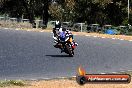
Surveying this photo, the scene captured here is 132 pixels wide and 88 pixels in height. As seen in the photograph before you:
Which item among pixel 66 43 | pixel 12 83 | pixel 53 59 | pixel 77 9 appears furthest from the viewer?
pixel 77 9

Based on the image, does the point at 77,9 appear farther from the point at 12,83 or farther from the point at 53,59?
the point at 12,83

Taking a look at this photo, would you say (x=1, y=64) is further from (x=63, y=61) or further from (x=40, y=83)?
(x=40, y=83)

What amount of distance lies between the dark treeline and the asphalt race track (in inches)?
1151

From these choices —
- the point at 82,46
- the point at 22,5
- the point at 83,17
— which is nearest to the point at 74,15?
the point at 83,17

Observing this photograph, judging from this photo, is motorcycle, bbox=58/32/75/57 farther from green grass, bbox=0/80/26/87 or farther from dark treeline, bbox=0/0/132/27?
dark treeline, bbox=0/0/132/27

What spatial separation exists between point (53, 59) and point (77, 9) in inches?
1580

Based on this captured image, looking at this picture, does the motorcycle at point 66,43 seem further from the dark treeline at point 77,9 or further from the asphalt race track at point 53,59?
the dark treeline at point 77,9

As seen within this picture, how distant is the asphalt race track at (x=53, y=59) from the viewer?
17891 mm

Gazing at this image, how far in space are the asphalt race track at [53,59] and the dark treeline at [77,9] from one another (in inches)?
1151

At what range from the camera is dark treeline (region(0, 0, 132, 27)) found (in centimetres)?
6078

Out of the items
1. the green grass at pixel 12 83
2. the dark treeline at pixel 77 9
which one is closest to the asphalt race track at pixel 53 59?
the green grass at pixel 12 83

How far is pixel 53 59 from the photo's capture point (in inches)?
864

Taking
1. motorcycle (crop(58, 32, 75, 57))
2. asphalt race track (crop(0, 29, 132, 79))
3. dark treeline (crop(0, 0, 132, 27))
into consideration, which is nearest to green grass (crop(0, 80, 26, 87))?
asphalt race track (crop(0, 29, 132, 79))

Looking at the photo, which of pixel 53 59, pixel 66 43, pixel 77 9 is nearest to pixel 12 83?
pixel 53 59
